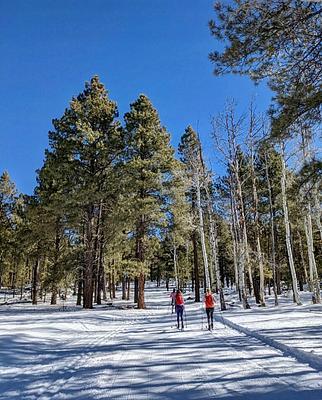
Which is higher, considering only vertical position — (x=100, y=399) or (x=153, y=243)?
(x=153, y=243)

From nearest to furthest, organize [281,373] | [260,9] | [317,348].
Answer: [281,373] → [260,9] → [317,348]

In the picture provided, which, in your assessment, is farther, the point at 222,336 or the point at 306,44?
the point at 222,336

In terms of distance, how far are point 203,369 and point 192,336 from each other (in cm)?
539

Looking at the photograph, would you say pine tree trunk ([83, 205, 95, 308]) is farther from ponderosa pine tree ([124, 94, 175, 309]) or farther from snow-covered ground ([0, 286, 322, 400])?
snow-covered ground ([0, 286, 322, 400])

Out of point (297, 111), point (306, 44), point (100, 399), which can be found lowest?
point (100, 399)

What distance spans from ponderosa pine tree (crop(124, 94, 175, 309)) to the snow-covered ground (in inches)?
519

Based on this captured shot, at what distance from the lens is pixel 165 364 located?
8.41 meters

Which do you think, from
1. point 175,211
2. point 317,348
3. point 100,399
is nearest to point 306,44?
point 317,348

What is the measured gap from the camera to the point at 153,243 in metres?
28.7

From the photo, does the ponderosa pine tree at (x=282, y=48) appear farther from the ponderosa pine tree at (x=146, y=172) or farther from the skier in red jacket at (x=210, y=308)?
the ponderosa pine tree at (x=146, y=172)

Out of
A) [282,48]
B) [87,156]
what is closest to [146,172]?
[87,156]

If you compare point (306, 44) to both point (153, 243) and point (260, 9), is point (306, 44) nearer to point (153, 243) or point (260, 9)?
point (260, 9)

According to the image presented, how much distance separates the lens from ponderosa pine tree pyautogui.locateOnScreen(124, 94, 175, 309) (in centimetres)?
2671

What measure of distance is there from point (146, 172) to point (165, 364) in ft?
62.7
